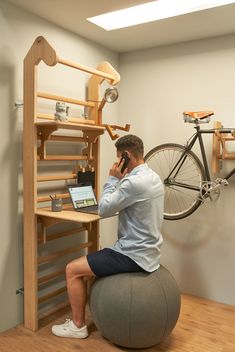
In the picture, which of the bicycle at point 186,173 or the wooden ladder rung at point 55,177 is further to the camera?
the bicycle at point 186,173

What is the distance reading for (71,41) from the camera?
2.97m

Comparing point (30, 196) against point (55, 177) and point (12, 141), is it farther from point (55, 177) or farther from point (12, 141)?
point (12, 141)

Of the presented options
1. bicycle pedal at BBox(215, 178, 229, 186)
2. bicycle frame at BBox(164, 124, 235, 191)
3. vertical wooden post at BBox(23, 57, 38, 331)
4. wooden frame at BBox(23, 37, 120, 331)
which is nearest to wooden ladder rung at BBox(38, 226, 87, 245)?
wooden frame at BBox(23, 37, 120, 331)

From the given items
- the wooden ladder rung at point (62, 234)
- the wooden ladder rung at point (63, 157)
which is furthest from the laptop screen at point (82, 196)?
the wooden ladder rung at point (62, 234)

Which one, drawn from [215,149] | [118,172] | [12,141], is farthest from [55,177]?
[215,149]

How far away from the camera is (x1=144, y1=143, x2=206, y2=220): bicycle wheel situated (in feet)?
9.82

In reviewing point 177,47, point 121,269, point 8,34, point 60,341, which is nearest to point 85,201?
point 121,269

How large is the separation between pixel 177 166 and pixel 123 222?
3.56 ft

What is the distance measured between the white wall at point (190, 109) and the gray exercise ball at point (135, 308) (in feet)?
3.20

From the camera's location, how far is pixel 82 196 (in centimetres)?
268

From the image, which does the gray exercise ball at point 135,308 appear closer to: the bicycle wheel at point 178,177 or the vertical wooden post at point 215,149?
the bicycle wheel at point 178,177

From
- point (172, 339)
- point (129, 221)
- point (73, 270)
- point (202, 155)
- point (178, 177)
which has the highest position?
point (202, 155)

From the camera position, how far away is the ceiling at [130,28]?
2.39 metres

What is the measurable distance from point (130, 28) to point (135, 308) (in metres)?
2.19
